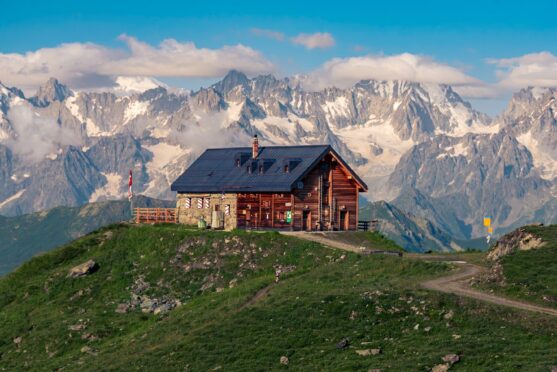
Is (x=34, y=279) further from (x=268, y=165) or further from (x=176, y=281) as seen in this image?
(x=268, y=165)

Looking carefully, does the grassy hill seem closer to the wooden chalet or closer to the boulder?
the boulder

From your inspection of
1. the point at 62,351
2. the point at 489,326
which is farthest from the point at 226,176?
the point at 489,326

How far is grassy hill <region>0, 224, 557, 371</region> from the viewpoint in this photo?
51.6 m

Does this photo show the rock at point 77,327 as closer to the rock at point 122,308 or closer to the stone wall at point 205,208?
the rock at point 122,308

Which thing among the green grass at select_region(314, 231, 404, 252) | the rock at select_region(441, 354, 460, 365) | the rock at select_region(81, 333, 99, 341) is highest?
the green grass at select_region(314, 231, 404, 252)

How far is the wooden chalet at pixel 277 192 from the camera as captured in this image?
10006cm

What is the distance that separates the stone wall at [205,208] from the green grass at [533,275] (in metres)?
39.8

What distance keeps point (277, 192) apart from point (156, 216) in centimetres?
1682

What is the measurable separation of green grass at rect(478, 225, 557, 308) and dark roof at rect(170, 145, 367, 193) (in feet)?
116

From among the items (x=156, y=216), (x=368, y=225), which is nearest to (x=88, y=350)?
(x=156, y=216)

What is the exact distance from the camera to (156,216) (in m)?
109

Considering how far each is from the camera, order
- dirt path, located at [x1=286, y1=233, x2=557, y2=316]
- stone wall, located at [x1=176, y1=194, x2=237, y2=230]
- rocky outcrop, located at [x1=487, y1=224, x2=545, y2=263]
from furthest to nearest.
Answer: stone wall, located at [x1=176, y1=194, x2=237, y2=230] < rocky outcrop, located at [x1=487, y1=224, x2=545, y2=263] < dirt path, located at [x1=286, y1=233, x2=557, y2=316]

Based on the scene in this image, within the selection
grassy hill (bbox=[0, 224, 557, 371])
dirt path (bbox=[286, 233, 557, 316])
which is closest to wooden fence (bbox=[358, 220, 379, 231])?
grassy hill (bbox=[0, 224, 557, 371])

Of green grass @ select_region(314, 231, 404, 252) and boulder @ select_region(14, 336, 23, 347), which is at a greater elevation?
green grass @ select_region(314, 231, 404, 252)
